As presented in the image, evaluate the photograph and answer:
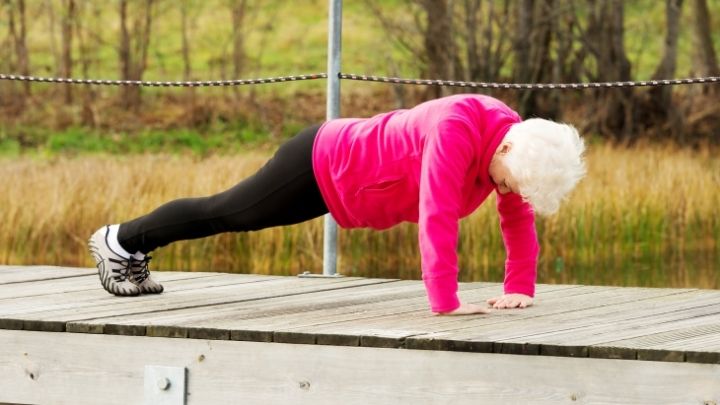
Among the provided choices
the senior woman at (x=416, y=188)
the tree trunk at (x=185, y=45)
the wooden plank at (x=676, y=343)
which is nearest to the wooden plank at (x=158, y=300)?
the senior woman at (x=416, y=188)

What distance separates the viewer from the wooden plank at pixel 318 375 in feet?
11.8

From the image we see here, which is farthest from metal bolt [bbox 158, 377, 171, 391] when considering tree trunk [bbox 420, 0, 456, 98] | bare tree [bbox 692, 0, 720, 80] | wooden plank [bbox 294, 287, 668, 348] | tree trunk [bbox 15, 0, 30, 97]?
tree trunk [bbox 15, 0, 30, 97]

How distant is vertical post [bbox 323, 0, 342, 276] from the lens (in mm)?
5547

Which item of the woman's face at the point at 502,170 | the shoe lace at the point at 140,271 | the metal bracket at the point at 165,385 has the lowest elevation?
the metal bracket at the point at 165,385

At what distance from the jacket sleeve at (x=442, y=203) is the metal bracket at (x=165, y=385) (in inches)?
25.9

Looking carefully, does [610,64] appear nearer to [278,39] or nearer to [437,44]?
[437,44]

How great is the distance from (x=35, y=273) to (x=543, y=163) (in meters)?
2.04

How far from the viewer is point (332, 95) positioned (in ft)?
18.6

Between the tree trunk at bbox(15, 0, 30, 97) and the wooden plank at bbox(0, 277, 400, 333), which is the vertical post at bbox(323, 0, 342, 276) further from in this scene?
the tree trunk at bbox(15, 0, 30, 97)

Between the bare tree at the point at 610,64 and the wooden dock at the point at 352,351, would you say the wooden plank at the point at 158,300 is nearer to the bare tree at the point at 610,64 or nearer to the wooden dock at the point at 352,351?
the wooden dock at the point at 352,351

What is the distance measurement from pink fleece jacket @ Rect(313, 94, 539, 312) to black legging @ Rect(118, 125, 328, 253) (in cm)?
6

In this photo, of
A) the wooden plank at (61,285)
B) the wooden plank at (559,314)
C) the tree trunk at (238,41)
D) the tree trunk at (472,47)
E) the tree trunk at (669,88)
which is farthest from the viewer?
the tree trunk at (238,41)

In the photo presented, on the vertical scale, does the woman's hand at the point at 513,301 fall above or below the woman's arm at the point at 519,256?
below

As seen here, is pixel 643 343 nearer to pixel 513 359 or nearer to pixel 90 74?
pixel 513 359
